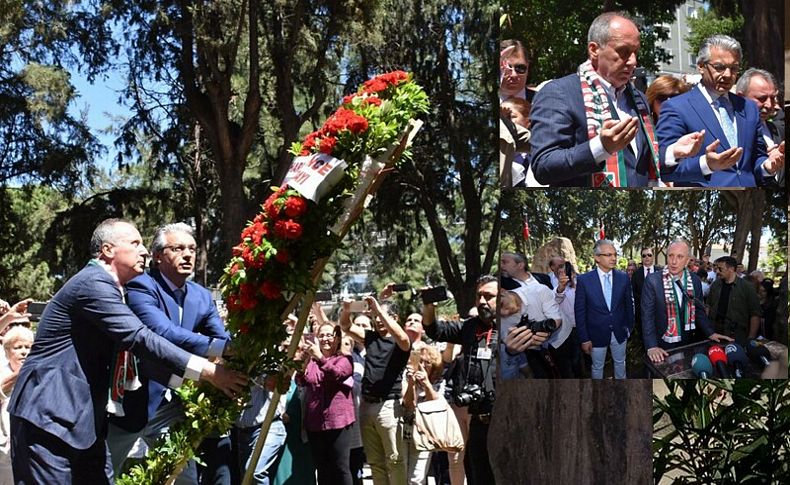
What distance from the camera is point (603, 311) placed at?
6.96 metres

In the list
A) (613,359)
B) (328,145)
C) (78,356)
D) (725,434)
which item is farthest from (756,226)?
(78,356)

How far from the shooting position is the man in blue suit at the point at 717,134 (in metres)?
6.93

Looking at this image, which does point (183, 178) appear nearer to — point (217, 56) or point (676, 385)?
point (217, 56)

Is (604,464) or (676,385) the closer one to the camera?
(604,464)

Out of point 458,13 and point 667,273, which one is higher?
point 458,13

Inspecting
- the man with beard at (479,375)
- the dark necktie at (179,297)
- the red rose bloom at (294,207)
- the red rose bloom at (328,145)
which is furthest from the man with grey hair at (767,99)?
the dark necktie at (179,297)

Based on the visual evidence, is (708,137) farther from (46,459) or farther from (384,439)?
(46,459)

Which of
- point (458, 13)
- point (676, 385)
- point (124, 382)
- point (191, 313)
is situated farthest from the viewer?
point (458, 13)

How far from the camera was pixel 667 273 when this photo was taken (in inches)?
275

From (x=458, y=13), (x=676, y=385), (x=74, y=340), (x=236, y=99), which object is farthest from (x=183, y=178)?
(x=74, y=340)

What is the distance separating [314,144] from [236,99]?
1664cm

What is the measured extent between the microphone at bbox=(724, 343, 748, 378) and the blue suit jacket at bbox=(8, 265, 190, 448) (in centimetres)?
363

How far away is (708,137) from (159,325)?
3675mm

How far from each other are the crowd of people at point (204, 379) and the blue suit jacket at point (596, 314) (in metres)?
0.57
